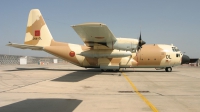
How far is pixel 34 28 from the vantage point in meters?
27.5

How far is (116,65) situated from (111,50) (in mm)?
2225

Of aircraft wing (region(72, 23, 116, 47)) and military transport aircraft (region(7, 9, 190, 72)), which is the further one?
military transport aircraft (region(7, 9, 190, 72))

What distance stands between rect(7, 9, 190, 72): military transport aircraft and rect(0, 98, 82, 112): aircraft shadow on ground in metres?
14.0

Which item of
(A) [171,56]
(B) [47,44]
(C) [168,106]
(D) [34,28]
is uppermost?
(D) [34,28]

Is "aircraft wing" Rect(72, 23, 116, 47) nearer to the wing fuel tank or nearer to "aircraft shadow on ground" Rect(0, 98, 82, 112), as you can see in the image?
the wing fuel tank

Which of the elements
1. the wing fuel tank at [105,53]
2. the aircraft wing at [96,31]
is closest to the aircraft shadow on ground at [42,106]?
the aircraft wing at [96,31]

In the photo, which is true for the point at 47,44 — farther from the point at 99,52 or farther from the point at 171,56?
the point at 171,56

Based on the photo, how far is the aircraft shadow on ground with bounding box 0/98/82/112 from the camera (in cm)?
664

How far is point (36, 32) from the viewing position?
27.5 metres

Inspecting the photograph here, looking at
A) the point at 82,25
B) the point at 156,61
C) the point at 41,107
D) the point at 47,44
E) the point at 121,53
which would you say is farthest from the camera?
the point at 47,44

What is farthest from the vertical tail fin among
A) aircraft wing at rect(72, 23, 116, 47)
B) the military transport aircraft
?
aircraft wing at rect(72, 23, 116, 47)

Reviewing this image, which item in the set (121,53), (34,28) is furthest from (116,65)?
(34,28)

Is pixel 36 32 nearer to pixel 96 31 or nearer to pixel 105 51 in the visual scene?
pixel 105 51

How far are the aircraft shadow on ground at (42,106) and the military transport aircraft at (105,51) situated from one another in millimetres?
14037
